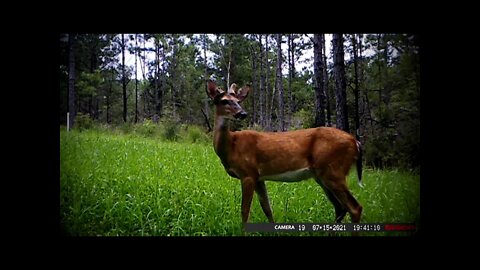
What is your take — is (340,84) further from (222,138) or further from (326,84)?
(222,138)

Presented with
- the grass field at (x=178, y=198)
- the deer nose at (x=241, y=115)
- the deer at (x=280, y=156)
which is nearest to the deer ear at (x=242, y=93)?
the deer at (x=280, y=156)

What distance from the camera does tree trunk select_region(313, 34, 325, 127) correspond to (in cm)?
312

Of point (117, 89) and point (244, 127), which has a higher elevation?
point (117, 89)

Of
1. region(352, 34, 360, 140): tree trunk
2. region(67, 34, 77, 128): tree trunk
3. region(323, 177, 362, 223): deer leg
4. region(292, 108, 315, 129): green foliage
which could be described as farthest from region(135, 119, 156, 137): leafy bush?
region(352, 34, 360, 140): tree trunk

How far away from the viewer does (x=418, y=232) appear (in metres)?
3.05

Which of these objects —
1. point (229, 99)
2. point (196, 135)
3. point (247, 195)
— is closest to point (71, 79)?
point (196, 135)

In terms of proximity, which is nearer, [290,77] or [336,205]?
[336,205]

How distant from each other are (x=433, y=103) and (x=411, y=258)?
1082 millimetres

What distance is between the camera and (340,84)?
10.6ft

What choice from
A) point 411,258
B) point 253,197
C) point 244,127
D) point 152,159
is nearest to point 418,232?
point 411,258

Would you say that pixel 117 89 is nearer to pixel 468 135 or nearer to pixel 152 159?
pixel 152 159

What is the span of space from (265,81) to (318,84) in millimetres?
393

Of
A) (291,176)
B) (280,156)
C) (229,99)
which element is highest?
(229,99)

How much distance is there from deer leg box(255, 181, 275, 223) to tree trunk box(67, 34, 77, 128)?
54.4 inches
